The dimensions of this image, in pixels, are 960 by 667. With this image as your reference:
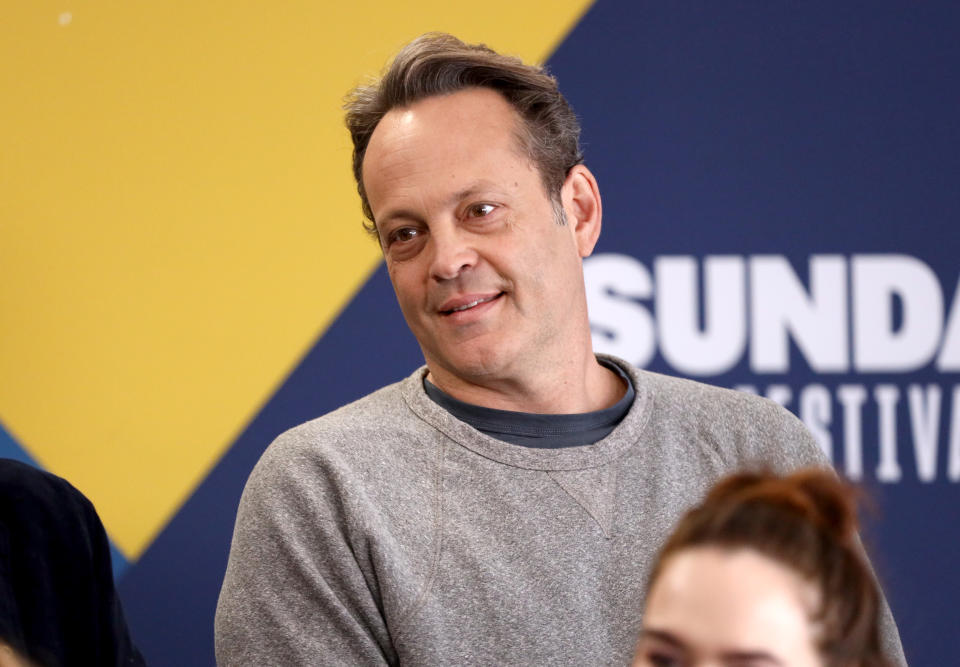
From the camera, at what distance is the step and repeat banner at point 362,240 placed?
94.5 inches

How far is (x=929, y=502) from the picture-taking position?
2.44m

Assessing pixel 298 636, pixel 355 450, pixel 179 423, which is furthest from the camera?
pixel 179 423

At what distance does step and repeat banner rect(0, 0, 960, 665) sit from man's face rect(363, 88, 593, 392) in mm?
867

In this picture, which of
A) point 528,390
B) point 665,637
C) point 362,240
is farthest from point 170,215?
point 665,637

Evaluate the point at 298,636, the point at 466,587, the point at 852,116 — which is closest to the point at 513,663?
the point at 466,587

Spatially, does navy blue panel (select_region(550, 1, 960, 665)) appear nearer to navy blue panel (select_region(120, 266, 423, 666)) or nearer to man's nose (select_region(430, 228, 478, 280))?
navy blue panel (select_region(120, 266, 423, 666))

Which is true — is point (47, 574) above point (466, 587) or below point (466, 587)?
below

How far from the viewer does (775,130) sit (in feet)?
8.11

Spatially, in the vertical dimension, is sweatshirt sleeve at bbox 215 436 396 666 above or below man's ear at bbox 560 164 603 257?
below

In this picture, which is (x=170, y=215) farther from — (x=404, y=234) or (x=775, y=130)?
(x=775, y=130)

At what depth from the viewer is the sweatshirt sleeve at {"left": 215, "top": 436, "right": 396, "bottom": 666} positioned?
134 centimetres

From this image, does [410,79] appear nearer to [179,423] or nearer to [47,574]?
[47,574]

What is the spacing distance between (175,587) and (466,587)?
4.03 ft

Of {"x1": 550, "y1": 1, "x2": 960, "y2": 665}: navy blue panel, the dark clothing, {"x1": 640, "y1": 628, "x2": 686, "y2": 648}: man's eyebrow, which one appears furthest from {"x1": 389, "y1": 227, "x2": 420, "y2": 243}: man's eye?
{"x1": 550, "y1": 1, "x2": 960, "y2": 665}: navy blue panel
